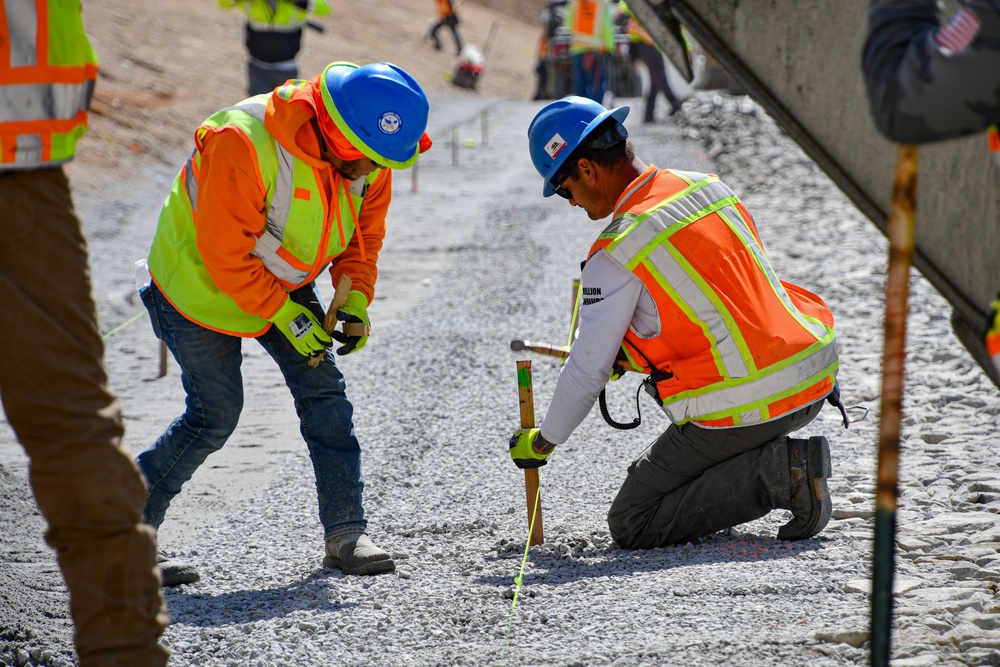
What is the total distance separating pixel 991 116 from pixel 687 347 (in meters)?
1.93

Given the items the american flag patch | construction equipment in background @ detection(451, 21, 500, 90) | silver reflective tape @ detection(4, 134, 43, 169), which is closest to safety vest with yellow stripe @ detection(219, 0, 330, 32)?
silver reflective tape @ detection(4, 134, 43, 169)

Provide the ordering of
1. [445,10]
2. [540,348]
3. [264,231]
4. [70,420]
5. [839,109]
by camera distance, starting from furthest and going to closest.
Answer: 1. [445,10]
2. [540,348]
3. [264,231]
4. [839,109]
5. [70,420]

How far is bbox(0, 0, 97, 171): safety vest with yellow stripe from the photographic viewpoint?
2.27 m

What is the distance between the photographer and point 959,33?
6.47ft

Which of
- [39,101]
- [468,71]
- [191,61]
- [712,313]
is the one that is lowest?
[468,71]

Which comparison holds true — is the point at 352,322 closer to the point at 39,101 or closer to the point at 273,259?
the point at 273,259

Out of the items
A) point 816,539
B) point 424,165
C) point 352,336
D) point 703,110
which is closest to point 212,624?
point 352,336

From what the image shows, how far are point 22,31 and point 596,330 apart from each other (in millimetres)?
2046

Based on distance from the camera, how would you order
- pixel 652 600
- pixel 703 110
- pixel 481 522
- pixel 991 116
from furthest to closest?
1. pixel 703 110
2. pixel 481 522
3. pixel 652 600
4. pixel 991 116

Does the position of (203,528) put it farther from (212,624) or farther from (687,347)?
(687,347)

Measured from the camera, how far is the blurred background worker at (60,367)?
225 cm

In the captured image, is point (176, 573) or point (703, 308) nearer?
point (703, 308)

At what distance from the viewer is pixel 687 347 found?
3865 mm

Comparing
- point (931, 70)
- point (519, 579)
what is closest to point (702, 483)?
point (519, 579)
